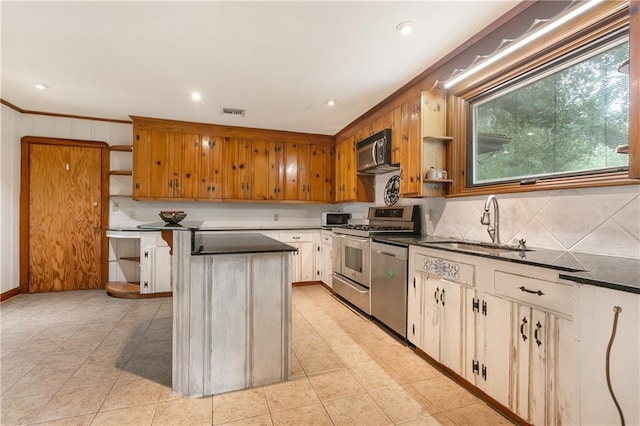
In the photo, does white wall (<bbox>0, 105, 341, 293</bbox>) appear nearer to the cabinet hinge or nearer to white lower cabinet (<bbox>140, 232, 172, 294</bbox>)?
white lower cabinet (<bbox>140, 232, 172, 294</bbox>)

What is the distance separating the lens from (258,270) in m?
2.00

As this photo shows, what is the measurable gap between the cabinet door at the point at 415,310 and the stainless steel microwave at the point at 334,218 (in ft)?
8.59

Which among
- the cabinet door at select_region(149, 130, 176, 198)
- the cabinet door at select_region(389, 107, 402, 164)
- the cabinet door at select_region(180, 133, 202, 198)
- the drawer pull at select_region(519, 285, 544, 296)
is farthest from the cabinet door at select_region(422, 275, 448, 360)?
the cabinet door at select_region(149, 130, 176, 198)

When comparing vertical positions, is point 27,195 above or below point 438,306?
above

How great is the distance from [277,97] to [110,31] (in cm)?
167

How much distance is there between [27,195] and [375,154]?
15.5 feet

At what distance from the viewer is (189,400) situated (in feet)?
5.99

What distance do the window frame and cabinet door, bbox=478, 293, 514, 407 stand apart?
0.90m

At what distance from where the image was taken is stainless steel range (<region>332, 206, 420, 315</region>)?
3.26 metres

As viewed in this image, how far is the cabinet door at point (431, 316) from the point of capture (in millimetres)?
2174

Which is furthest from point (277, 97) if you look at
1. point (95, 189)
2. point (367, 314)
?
point (95, 189)

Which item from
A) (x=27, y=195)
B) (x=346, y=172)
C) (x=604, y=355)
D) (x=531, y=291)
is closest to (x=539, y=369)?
(x=531, y=291)

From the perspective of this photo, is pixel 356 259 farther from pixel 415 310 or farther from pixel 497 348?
pixel 497 348

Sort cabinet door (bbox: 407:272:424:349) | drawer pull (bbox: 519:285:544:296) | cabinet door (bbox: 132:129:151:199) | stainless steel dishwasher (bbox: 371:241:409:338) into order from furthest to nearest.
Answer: cabinet door (bbox: 132:129:151:199)
stainless steel dishwasher (bbox: 371:241:409:338)
cabinet door (bbox: 407:272:424:349)
drawer pull (bbox: 519:285:544:296)
